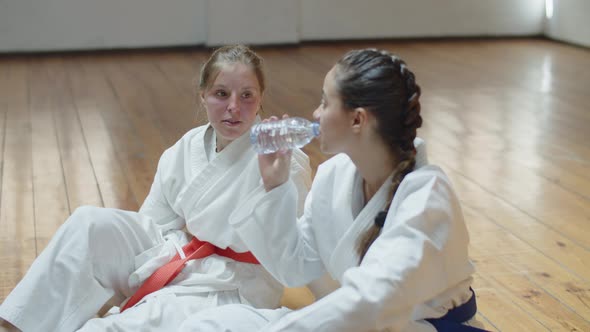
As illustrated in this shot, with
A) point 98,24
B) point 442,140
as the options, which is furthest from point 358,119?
point 98,24

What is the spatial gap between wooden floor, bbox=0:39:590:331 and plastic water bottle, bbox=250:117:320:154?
2.78 feet

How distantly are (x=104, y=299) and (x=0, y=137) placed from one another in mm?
2472

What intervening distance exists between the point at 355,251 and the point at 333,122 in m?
0.26

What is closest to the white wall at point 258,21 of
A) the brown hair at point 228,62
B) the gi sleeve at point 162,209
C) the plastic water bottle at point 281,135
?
the gi sleeve at point 162,209

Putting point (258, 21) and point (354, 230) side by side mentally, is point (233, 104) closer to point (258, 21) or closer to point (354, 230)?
point (354, 230)

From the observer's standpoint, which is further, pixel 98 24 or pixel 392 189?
pixel 98 24

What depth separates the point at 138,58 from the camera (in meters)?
6.62

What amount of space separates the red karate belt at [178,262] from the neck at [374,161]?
0.58m

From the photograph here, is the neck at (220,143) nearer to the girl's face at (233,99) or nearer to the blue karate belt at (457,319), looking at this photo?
the girl's face at (233,99)

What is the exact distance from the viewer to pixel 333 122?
167cm

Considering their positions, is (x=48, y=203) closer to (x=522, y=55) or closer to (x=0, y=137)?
(x=0, y=137)

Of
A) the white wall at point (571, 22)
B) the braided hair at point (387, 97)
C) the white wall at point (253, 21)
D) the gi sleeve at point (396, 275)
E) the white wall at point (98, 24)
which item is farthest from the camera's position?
the white wall at point (571, 22)

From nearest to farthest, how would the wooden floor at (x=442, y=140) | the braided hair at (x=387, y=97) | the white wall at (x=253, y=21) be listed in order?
the braided hair at (x=387, y=97) < the wooden floor at (x=442, y=140) < the white wall at (x=253, y=21)

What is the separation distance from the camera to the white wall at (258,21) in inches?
263
